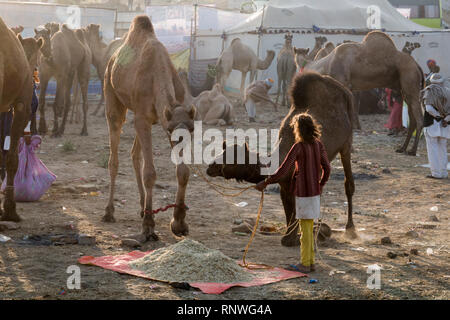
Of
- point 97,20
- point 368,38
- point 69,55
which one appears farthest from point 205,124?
point 97,20

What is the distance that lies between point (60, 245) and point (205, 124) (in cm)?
1201

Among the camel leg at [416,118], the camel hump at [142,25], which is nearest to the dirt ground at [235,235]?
the camel leg at [416,118]

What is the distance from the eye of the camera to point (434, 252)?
6.55 metres

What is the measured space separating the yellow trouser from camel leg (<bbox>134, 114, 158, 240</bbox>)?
168cm

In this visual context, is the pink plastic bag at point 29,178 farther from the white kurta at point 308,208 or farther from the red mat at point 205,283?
the white kurta at point 308,208

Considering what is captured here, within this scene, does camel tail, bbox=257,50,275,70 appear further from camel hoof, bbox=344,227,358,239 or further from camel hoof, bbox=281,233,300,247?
camel hoof, bbox=281,233,300,247

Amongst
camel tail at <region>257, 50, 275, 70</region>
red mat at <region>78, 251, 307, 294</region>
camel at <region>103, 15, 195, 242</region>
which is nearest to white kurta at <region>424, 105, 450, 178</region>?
camel at <region>103, 15, 195, 242</region>

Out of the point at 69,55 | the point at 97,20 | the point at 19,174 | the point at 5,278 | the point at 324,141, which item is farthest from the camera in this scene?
the point at 97,20

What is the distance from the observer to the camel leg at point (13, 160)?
698cm

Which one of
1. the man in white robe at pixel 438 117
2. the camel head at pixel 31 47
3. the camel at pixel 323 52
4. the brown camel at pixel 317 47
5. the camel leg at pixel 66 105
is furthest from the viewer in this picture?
the brown camel at pixel 317 47

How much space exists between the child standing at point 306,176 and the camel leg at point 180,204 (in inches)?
38.0

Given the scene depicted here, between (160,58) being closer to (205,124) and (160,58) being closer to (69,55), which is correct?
(69,55)

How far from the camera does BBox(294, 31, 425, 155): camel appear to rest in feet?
44.6
